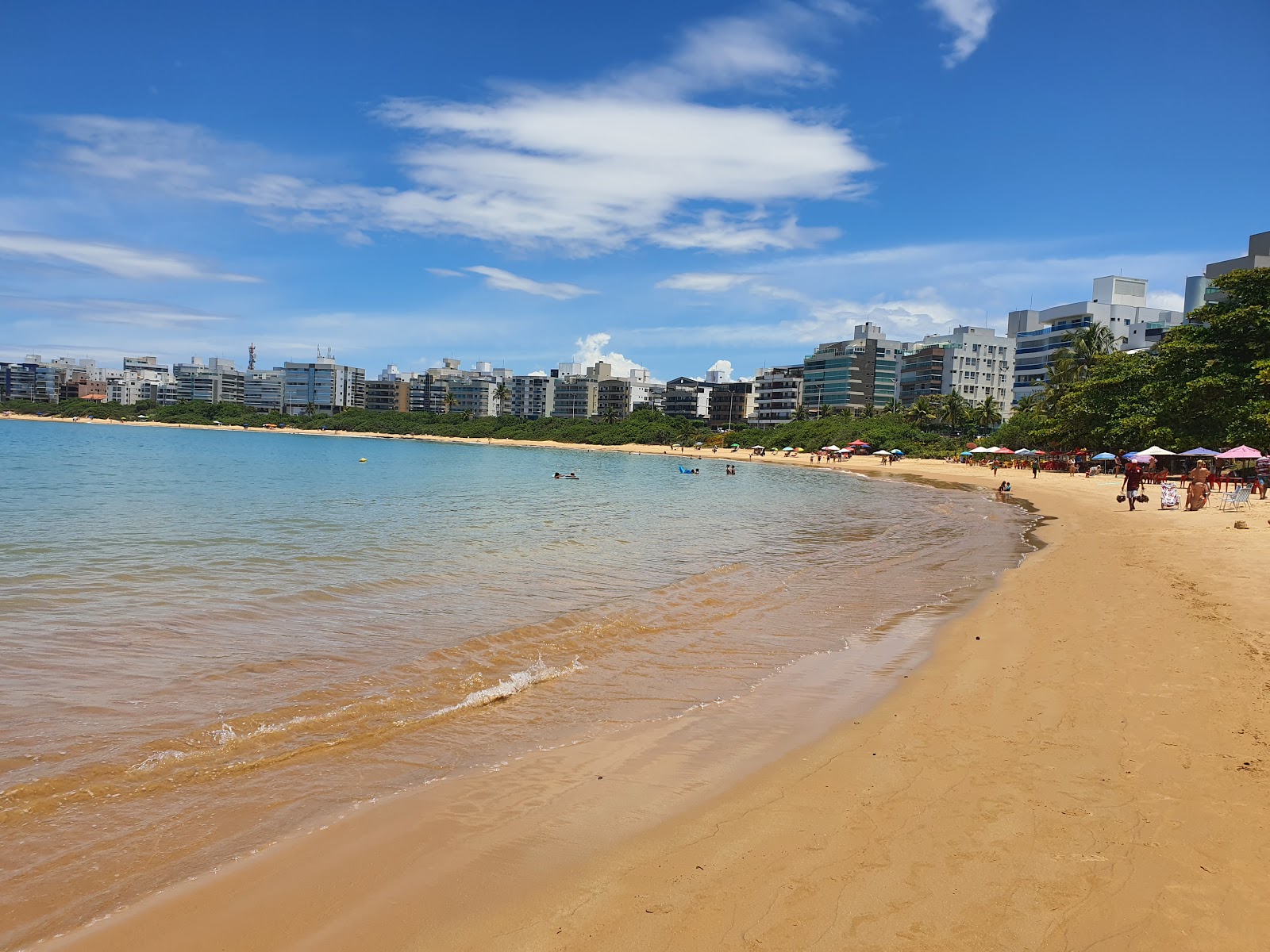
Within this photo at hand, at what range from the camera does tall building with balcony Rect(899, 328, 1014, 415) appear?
444ft

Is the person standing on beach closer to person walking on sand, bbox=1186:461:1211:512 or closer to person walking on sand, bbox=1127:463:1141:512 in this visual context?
person walking on sand, bbox=1127:463:1141:512

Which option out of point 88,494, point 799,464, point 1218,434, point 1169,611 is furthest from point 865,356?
point 1169,611

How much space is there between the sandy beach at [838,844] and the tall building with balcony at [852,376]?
476 feet

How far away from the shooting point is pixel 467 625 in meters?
11.7

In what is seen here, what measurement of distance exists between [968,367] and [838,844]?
14284 centimetres

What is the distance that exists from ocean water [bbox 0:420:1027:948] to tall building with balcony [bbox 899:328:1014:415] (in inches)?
4557

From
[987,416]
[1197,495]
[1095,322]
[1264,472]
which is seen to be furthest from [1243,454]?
[1095,322]

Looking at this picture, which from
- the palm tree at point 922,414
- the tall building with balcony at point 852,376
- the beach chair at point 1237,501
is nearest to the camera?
the beach chair at point 1237,501

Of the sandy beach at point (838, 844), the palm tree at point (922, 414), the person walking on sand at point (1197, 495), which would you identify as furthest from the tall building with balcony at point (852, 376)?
the sandy beach at point (838, 844)

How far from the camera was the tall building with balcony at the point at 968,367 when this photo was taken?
444 feet

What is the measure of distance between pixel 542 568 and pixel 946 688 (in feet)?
34.2

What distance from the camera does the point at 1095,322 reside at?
370 ft

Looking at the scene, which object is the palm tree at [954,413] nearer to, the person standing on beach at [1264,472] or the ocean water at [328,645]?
the person standing on beach at [1264,472]

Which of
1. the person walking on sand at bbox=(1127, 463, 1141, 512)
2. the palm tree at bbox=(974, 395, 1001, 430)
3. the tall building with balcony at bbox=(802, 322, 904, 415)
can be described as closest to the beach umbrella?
the person walking on sand at bbox=(1127, 463, 1141, 512)
